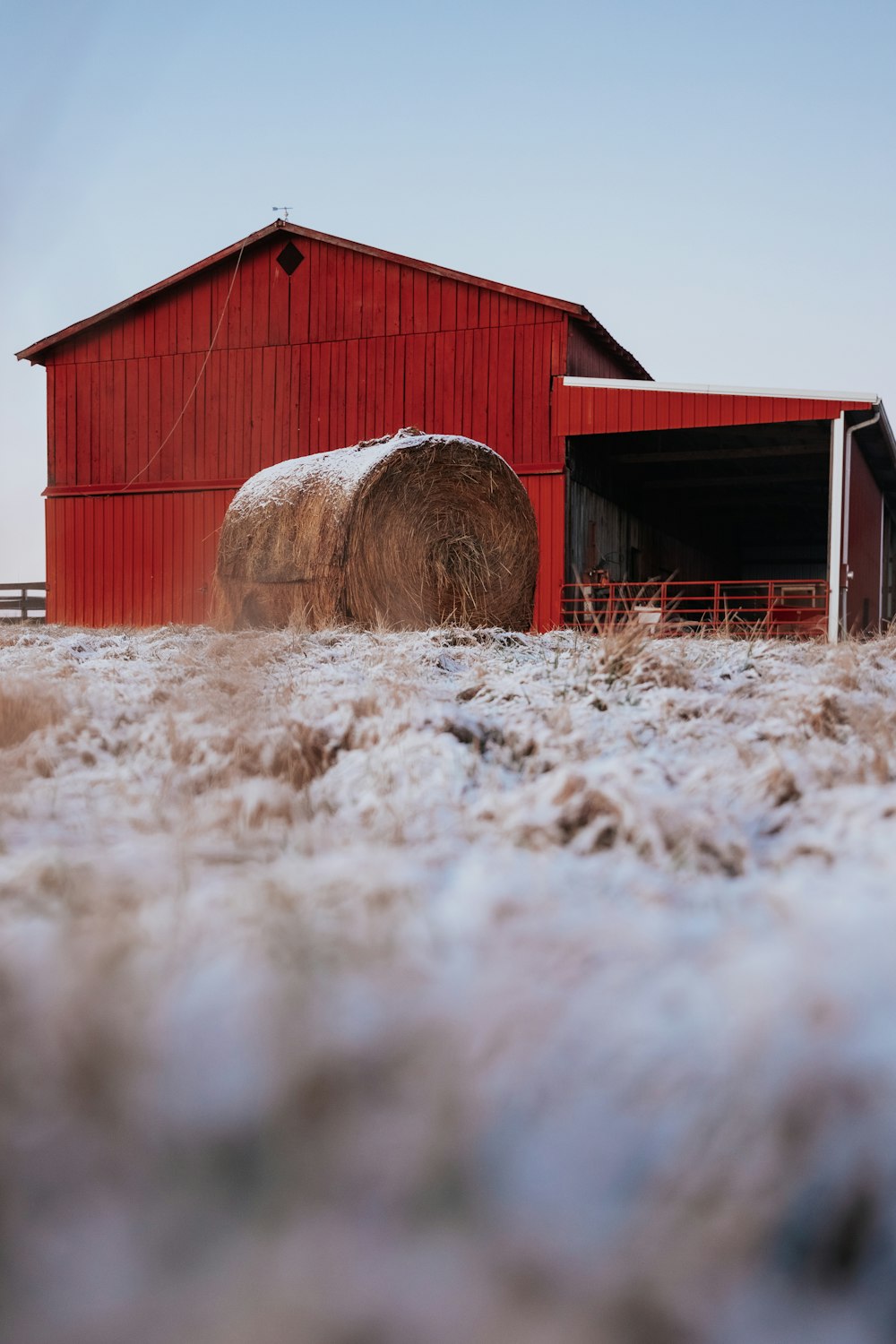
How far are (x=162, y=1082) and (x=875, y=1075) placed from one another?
93 centimetres

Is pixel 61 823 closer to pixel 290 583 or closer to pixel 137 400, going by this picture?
pixel 290 583

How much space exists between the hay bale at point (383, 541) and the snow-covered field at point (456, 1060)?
4997 mm

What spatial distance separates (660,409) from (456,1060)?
11330 mm

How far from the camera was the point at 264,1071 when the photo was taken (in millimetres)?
1325

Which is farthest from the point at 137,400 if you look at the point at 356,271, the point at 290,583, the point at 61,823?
the point at 61,823

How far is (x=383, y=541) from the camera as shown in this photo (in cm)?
764

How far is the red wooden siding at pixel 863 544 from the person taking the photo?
535 inches

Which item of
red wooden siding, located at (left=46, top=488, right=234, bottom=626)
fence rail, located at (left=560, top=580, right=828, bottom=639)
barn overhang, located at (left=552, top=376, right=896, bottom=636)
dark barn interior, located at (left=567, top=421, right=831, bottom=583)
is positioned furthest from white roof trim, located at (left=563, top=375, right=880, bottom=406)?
red wooden siding, located at (left=46, top=488, right=234, bottom=626)

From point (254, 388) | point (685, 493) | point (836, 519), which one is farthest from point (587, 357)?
point (685, 493)

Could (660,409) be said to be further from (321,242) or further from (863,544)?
(863,544)

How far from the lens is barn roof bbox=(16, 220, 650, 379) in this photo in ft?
39.2

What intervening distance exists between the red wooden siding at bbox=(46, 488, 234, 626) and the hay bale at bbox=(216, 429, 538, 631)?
530 centimetres

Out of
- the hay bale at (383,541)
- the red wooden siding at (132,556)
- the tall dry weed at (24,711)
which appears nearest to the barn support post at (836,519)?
the hay bale at (383,541)

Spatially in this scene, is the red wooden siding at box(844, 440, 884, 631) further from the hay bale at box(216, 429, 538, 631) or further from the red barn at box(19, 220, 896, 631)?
the hay bale at box(216, 429, 538, 631)
